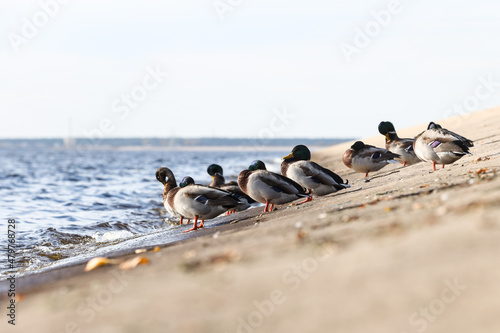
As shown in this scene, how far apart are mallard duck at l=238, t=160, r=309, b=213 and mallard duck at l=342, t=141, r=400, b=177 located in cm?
296

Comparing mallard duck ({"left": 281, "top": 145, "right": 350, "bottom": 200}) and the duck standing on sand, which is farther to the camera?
the duck standing on sand

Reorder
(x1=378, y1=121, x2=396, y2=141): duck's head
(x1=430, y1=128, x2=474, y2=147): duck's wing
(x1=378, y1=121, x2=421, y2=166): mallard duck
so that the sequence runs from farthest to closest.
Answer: (x1=378, y1=121, x2=396, y2=141): duck's head
(x1=378, y1=121, x2=421, y2=166): mallard duck
(x1=430, y1=128, x2=474, y2=147): duck's wing

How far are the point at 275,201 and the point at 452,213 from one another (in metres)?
5.82

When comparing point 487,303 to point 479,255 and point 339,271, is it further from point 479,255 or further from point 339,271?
point 339,271

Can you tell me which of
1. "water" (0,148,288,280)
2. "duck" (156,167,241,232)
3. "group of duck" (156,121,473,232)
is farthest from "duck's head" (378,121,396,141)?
"duck" (156,167,241,232)

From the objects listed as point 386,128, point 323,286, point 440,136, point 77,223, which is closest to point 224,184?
point 77,223

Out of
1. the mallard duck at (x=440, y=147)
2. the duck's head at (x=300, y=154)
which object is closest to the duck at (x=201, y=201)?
the duck's head at (x=300, y=154)

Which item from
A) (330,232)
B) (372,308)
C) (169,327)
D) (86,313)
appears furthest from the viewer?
(330,232)

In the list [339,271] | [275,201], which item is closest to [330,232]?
[339,271]

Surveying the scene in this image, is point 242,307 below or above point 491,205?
below

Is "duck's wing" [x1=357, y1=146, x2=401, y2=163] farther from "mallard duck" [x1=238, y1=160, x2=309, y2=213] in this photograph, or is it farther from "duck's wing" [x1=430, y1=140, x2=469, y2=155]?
"mallard duck" [x1=238, y1=160, x2=309, y2=213]

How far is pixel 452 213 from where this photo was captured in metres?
4.19

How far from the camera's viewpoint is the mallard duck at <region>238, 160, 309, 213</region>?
31.7ft

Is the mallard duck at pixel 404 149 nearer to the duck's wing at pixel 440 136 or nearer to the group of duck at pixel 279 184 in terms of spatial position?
the group of duck at pixel 279 184
